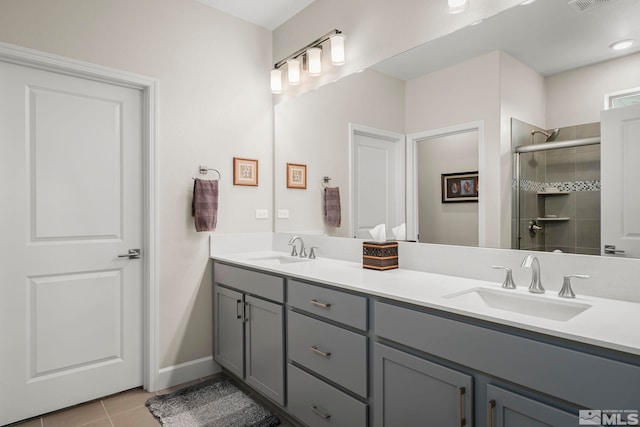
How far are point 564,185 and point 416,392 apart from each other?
102cm

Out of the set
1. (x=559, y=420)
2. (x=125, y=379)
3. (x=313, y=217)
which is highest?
(x=313, y=217)

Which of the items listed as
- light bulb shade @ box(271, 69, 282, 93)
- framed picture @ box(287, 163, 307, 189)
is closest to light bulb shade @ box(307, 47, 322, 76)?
light bulb shade @ box(271, 69, 282, 93)

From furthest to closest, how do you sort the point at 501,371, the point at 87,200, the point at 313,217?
the point at 313,217 → the point at 87,200 → the point at 501,371

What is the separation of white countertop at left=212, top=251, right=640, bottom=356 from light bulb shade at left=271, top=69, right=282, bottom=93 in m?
1.43

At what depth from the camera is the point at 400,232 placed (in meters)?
2.13

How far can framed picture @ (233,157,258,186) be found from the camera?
2854mm

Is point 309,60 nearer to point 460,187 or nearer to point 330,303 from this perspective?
point 460,187

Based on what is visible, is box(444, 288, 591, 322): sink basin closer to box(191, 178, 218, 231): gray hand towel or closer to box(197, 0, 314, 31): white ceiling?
box(191, 178, 218, 231): gray hand towel

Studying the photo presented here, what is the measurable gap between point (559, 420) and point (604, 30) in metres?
1.41

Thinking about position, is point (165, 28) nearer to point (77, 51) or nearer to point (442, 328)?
point (77, 51)

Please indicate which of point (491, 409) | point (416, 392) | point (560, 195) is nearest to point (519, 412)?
point (491, 409)

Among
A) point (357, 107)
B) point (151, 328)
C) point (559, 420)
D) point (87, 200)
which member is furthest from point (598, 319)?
point (87, 200)

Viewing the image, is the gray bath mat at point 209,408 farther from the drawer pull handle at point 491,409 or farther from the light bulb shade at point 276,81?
the light bulb shade at point 276,81

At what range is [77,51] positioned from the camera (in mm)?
2229
